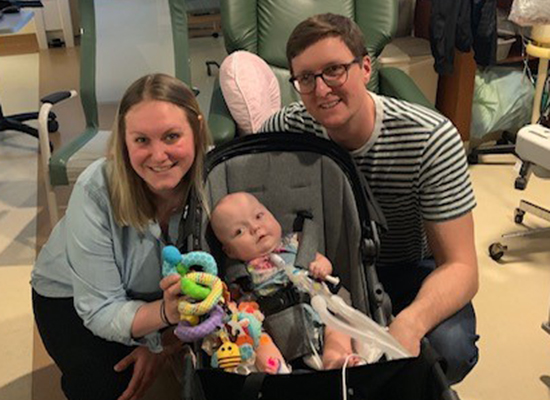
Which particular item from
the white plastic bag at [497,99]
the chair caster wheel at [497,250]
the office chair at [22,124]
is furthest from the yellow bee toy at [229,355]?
the office chair at [22,124]

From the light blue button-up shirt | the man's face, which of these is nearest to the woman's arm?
the light blue button-up shirt

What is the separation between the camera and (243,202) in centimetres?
162

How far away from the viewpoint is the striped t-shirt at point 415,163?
1.63 m

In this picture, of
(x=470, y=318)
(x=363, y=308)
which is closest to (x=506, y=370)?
(x=470, y=318)

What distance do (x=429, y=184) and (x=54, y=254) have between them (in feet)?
3.31

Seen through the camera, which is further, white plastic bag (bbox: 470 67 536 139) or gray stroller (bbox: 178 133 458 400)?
white plastic bag (bbox: 470 67 536 139)

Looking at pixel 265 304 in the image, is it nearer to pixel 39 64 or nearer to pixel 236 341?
pixel 236 341

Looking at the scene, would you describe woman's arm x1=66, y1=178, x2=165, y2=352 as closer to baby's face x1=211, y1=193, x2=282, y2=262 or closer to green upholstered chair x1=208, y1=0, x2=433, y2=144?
baby's face x1=211, y1=193, x2=282, y2=262

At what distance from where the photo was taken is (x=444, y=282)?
160 cm

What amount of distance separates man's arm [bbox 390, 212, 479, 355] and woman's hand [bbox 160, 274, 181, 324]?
49 cm

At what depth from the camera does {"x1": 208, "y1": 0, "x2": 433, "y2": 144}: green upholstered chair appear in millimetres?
2979

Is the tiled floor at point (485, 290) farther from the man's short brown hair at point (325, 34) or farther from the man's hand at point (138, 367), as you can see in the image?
the man's short brown hair at point (325, 34)

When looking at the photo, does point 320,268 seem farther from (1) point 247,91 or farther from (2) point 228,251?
(1) point 247,91

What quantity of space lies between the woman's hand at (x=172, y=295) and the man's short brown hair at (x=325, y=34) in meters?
0.61
